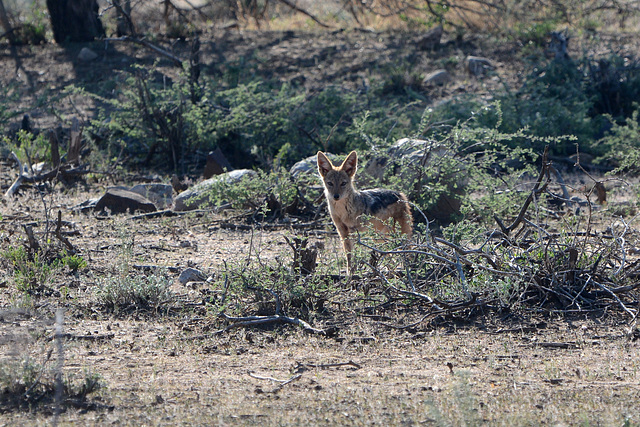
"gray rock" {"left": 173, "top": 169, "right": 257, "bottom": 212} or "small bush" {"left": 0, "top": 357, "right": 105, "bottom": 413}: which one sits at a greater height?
"small bush" {"left": 0, "top": 357, "right": 105, "bottom": 413}

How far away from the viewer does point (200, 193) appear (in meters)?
9.73

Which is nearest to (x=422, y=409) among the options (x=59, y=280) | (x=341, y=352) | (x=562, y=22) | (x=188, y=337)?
(x=341, y=352)

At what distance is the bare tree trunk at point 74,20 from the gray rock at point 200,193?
8.47 meters

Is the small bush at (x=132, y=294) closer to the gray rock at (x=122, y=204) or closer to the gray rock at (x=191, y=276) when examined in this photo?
the gray rock at (x=191, y=276)

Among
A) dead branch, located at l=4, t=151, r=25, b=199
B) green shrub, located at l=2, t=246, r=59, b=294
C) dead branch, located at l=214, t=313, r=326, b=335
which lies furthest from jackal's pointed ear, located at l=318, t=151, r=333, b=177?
dead branch, located at l=4, t=151, r=25, b=199

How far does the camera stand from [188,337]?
225 inches

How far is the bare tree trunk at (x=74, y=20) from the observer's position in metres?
17.2

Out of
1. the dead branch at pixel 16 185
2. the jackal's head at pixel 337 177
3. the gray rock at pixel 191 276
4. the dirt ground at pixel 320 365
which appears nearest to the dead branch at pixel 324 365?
the dirt ground at pixel 320 365

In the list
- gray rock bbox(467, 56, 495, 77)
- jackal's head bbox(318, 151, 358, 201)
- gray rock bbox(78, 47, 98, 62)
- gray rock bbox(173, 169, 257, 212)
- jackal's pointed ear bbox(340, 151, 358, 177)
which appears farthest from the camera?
gray rock bbox(78, 47, 98, 62)

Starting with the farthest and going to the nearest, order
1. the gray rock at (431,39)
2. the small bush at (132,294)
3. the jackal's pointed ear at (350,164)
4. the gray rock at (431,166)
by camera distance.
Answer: the gray rock at (431,39), the gray rock at (431,166), the jackal's pointed ear at (350,164), the small bush at (132,294)

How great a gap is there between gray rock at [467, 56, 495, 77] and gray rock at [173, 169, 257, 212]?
23.3 feet

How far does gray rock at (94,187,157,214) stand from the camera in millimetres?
9914

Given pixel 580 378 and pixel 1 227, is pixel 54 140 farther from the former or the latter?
pixel 580 378

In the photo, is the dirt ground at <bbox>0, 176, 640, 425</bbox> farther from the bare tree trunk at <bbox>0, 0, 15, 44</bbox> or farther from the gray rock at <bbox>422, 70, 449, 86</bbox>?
the bare tree trunk at <bbox>0, 0, 15, 44</bbox>
